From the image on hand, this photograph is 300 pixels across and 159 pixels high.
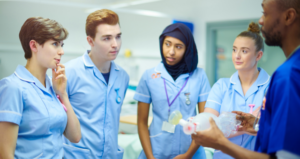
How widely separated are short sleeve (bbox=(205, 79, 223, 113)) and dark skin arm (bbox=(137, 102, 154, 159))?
1.51ft

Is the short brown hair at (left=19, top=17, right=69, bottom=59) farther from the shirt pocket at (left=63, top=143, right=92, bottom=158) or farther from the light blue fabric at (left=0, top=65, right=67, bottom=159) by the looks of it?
the shirt pocket at (left=63, top=143, right=92, bottom=158)

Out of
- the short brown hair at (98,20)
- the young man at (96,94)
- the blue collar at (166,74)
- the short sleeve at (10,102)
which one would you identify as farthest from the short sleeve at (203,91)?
the short sleeve at (10,102)

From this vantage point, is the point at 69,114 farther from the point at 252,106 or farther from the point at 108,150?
the point at 252,106

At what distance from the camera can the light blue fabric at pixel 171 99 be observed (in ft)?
5.73

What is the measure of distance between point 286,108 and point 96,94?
119cm

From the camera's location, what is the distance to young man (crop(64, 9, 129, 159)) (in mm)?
1638

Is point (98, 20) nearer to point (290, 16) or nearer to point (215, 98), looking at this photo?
point (215, 98)

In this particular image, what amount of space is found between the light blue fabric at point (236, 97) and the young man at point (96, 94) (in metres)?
0.69

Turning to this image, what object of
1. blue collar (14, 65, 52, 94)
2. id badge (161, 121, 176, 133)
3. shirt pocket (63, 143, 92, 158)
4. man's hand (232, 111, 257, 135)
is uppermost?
blue collar (14, 65, 52, 94)

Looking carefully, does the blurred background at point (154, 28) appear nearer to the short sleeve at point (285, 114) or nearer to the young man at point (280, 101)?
the young man at point (280, 101)

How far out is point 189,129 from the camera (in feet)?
3.37

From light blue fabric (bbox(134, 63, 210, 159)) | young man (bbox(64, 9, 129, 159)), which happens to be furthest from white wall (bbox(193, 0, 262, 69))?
young man (bbox(64, 9, 129, 159))

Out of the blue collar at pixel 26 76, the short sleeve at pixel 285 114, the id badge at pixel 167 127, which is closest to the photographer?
the short sleeve at pixel 285 114

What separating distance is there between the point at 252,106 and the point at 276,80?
2.49ft
